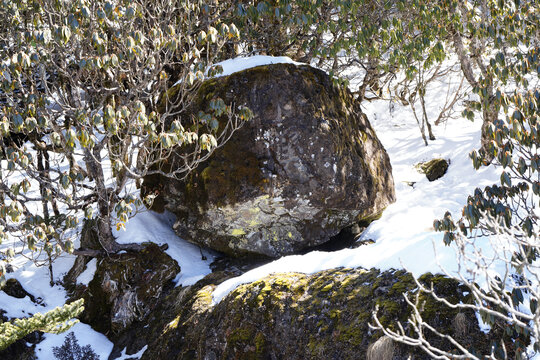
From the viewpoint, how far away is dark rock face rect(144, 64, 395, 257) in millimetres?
7492

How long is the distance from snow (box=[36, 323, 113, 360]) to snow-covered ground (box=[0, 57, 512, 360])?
0.01 meters

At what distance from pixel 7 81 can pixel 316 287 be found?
4872mm

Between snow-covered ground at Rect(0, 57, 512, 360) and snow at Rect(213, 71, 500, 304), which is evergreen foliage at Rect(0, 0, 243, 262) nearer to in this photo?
snow-covered ground at Rect(0, 57, 512, 360)

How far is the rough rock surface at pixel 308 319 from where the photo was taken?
4.29m

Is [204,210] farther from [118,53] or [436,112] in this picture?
[436,112]

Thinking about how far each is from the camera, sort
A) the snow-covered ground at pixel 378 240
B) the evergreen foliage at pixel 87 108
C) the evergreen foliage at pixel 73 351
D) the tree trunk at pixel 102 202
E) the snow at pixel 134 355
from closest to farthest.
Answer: the snow-covered ground at pixel 378 240 → the evergreen foliage at pixel 87 108 → the snow at pixel 134 355 → the evergreen foliage at pixel 73 351 → the tree trunk at pixel 102 202

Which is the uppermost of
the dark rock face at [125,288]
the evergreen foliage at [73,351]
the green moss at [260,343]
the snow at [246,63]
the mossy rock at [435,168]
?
the snow at [246,63]

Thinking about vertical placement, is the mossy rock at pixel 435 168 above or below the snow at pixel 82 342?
below

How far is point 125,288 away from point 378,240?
410 cm

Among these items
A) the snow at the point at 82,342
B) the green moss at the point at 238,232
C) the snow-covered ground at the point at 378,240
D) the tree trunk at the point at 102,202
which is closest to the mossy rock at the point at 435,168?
the snow-covered ground at the point at 378,240

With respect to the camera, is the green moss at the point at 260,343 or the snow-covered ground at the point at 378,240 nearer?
the green moss at the point at 260,343

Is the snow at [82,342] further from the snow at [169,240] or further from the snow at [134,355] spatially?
the snow at [169,240]

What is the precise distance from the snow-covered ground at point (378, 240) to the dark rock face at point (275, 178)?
0.44m

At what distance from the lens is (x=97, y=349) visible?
7195 mm
